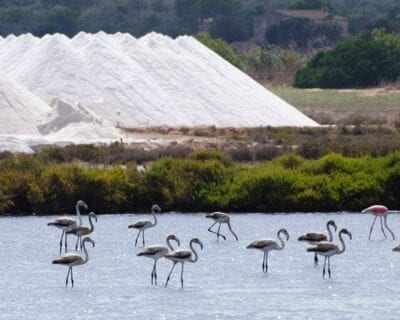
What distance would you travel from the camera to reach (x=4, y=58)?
58812 millimetres

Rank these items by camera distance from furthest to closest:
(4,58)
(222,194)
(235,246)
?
(4,58), (222,194), (235,246)

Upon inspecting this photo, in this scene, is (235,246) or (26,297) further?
(235,246)

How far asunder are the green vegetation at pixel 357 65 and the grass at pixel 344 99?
1.62m

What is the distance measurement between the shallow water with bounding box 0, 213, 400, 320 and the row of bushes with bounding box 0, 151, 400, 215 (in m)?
2.11

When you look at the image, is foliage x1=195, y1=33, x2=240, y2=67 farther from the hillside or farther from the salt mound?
the salt mound

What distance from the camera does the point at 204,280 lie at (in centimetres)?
2248

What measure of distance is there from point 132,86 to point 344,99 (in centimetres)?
1807

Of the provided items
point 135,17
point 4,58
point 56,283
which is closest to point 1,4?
point 135,17

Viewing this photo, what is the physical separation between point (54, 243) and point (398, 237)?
5745mm

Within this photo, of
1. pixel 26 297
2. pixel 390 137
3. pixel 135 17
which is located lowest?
pixel 26 297

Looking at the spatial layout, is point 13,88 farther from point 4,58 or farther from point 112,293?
point 112,293

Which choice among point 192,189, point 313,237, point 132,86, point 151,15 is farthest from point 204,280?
point 151,15

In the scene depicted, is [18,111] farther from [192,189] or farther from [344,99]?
[344,99]

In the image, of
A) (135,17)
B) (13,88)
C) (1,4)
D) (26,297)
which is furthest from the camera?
(1,4)
